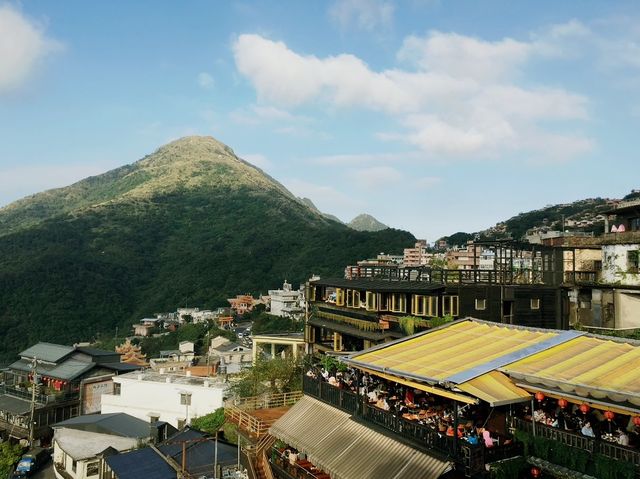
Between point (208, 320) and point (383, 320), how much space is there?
281ft

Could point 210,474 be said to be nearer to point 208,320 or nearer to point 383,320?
point 383,320

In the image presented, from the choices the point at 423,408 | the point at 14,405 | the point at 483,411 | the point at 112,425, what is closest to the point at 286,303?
the point at 14,405

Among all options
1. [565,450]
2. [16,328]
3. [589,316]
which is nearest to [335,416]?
[565,450]

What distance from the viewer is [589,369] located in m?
11.9

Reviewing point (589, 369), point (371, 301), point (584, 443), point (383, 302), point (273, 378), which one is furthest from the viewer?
point (371, 301)

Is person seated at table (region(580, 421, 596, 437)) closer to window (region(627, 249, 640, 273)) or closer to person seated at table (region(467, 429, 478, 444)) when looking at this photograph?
person seated at table (region(467, 429, 478, 444))

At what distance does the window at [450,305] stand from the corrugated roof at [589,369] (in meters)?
11.4

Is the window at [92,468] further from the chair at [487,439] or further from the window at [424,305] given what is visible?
the chair at [487,439]

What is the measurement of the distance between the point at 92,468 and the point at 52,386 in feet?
72.2

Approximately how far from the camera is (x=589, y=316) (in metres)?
28.0

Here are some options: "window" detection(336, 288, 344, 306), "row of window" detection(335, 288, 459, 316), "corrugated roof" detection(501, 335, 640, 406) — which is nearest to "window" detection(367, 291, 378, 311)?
"row of window" detection(335, 288, 459, 316)

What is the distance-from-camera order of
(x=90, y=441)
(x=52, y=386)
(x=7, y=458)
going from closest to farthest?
1. (x=7, y=458)
2. (x=90, y=441)
3. (x=52, y=386)

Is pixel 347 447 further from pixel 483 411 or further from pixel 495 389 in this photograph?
pixel 495 389

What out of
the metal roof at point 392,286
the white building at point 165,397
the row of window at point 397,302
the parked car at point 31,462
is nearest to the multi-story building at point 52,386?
the parked car at point 31,462
